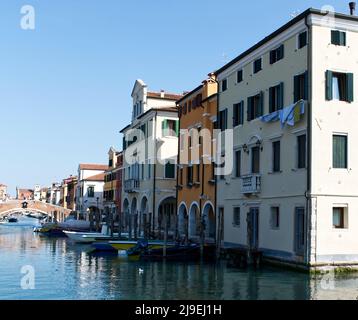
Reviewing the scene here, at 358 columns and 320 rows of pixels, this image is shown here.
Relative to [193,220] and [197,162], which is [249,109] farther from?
[193,220]

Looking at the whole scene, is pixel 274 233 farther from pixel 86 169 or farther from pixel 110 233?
pixel 86 169

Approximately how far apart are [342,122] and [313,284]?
617cm

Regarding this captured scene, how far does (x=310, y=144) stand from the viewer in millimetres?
18359

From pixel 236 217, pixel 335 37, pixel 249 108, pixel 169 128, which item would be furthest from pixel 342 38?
pixel 169 128

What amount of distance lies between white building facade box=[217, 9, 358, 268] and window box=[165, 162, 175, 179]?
1641cm

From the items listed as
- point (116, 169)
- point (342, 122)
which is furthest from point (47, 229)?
point (342, 122)

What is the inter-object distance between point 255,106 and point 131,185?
21360mm

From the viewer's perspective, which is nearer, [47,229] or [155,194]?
[155,194]

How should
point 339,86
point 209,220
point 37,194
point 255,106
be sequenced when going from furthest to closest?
point 37,194, point 209,220, point 255,106, point 339,86

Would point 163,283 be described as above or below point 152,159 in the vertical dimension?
below

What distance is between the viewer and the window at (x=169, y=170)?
37.9 metres

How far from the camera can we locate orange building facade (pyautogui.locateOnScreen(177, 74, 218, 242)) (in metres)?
28.5

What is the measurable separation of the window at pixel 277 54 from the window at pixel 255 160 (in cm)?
395
